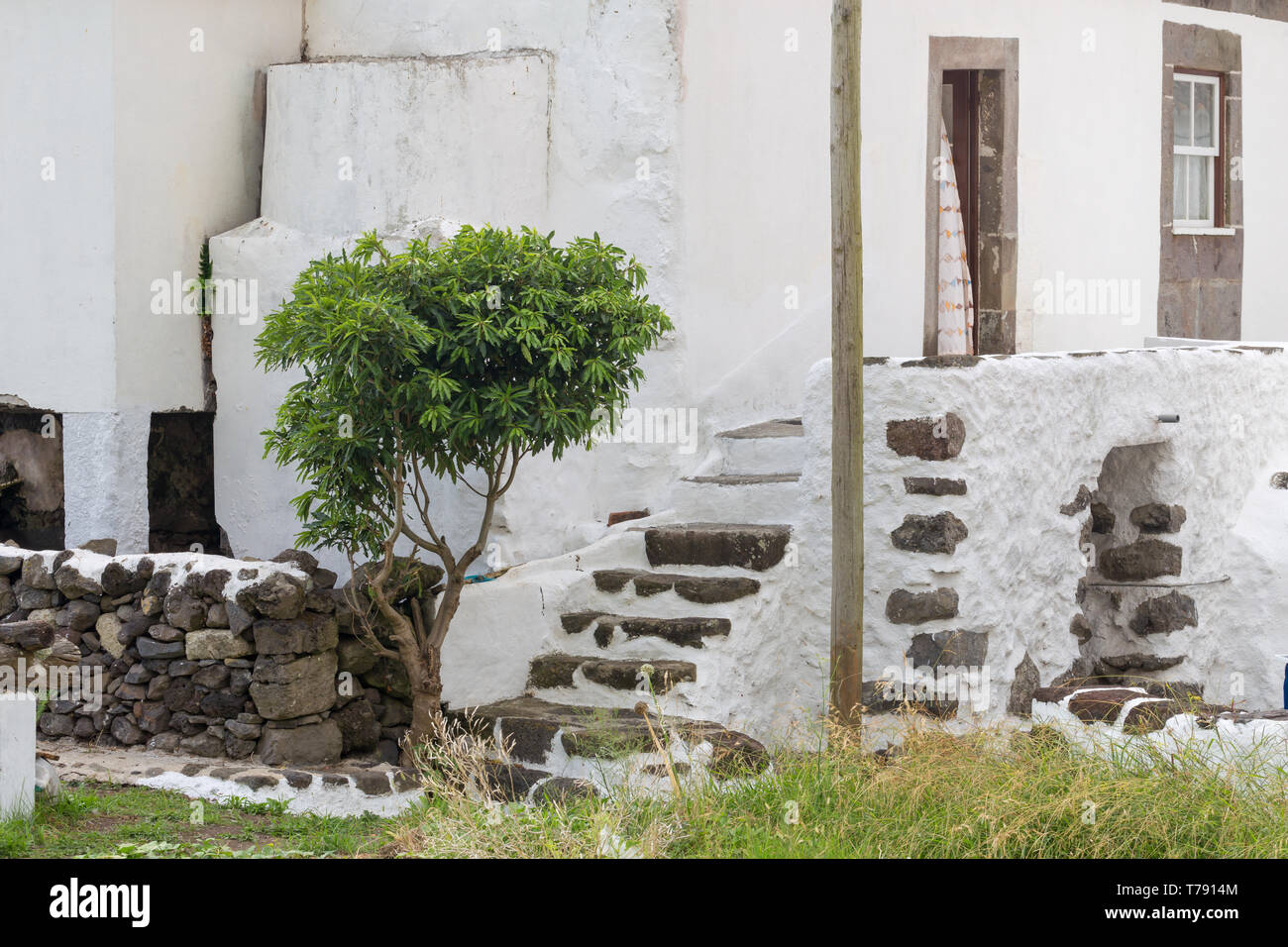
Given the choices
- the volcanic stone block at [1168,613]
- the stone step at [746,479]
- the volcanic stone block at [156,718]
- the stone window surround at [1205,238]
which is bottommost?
the volcanic stone block at [156,718]

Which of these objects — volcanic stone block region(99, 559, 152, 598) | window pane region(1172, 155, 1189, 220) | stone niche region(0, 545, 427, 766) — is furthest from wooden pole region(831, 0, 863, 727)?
window pane region(1172, 155, 1189, 220)

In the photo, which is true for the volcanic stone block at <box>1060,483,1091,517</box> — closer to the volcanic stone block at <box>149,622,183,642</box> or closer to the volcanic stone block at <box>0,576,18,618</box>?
the volcanic stone block at <box>149,622,183,642</box>

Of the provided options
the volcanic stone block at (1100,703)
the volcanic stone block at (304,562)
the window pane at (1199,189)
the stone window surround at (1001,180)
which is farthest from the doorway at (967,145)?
the volcanic stone block at (304,562)

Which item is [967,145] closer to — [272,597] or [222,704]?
Answer: [272,597]

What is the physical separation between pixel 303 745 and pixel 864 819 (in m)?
2.99

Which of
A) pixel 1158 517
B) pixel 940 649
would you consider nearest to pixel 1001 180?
pixel 1158 517

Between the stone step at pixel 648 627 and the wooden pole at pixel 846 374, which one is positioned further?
the stone step at pixel 648 627

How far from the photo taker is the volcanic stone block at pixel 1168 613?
27.1 ft

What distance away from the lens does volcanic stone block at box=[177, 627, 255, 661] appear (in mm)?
6695

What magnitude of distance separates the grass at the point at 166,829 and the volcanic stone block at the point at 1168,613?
464 centimetres

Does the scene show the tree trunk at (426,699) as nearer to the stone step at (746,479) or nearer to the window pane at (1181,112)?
the stone step at (746,479)

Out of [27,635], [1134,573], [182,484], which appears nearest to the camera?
[27,635]

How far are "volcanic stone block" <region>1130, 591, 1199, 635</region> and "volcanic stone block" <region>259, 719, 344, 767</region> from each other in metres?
4.59

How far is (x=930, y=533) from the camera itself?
680 centimetres
